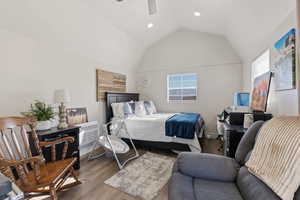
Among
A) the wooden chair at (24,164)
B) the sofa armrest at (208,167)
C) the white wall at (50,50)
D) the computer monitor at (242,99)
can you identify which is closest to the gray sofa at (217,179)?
the sofa armrest at (208,167)

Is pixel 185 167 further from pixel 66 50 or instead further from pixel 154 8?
pixel 66 50

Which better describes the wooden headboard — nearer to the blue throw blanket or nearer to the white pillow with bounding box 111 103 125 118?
the white pillow with bounding box 111 103 125 118

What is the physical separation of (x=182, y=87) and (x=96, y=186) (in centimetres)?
356

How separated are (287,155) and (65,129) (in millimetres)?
2578

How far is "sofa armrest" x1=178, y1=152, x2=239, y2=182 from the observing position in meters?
1.31

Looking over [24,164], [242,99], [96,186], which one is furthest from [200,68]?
[24,164]

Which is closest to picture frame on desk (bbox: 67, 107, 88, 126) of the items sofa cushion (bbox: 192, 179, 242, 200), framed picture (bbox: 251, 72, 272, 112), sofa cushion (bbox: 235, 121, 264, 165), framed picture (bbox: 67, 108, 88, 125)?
framed picture (bbox: 67, 108, 88, 125)

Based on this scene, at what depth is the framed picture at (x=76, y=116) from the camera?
281 cm

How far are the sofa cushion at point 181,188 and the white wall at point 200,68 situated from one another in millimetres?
3282

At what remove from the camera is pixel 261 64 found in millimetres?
2672

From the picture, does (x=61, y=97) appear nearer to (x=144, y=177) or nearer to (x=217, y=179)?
(x=144, y=177)

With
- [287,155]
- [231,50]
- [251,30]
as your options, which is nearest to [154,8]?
[251,30]

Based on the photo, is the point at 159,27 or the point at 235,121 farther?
the point at 159,27

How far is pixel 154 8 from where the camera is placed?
2211mm
